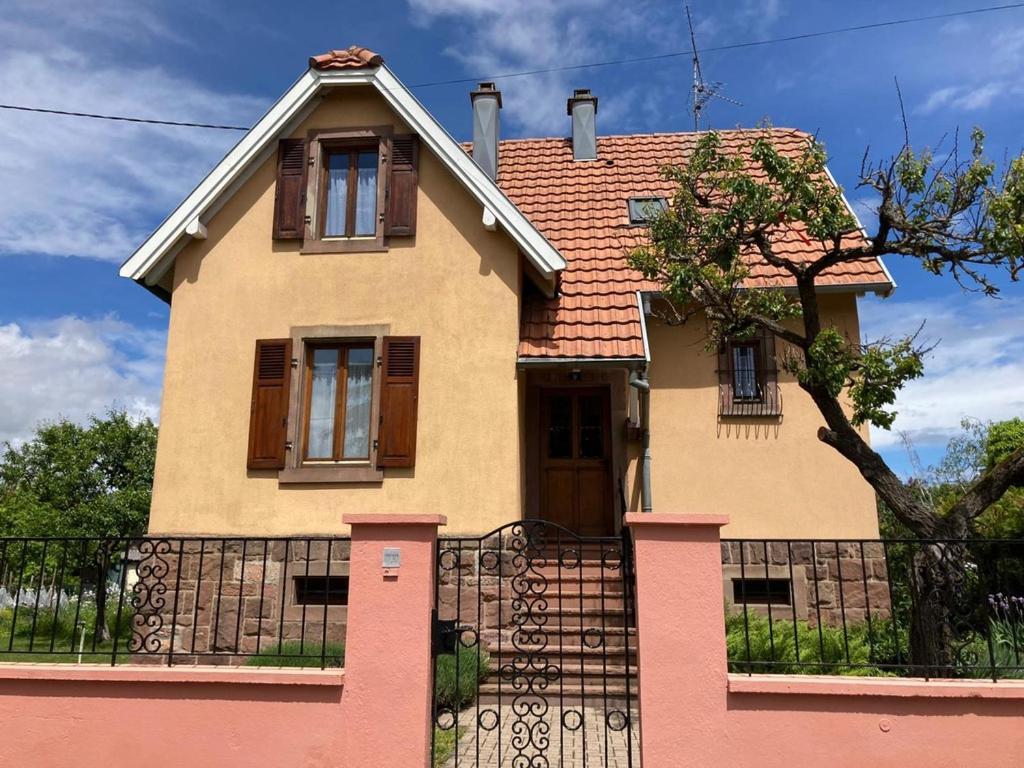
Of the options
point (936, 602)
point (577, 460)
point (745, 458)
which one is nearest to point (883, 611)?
point (745, 458)

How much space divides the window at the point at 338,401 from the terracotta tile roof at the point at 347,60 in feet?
12.4

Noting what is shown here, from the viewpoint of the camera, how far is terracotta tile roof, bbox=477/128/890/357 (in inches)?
378

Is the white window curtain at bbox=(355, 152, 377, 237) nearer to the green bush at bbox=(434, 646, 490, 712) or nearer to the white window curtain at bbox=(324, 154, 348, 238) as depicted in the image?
the white window curtain at bbox=(324, 154, 348, 238)

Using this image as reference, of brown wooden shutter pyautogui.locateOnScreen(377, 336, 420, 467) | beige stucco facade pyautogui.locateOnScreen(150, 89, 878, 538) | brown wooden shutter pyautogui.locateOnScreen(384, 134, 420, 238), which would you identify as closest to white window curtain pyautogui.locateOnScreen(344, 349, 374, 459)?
brown wooden shutter pyautogui.locateOnScreen(377, 336, 420, 467)

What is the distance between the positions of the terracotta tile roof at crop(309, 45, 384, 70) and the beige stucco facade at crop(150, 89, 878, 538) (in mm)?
434

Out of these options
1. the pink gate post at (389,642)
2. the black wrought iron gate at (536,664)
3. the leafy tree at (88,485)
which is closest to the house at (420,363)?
the black wrought iron gate at (536,664)

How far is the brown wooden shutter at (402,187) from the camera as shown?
9727mm

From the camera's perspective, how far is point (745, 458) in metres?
10.5

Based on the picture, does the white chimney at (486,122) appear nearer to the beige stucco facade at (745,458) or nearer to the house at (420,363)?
the house at (420,363)

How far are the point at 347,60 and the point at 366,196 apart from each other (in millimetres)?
1820

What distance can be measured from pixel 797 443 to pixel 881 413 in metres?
3.82

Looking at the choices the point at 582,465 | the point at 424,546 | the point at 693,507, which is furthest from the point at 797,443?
the point at 424,546

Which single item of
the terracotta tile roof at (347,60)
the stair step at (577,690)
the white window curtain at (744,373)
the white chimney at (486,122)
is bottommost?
the stair step at (577,690)

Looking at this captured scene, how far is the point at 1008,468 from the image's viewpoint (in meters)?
6.35
